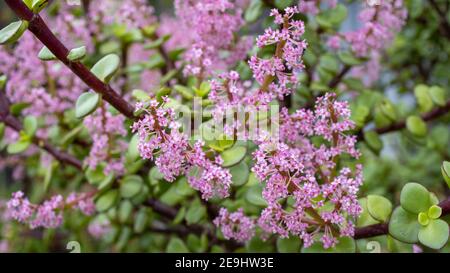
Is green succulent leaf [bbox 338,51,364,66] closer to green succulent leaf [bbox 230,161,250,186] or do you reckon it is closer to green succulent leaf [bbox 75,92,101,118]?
green succulent leaf [bbox 230,161,250,186]

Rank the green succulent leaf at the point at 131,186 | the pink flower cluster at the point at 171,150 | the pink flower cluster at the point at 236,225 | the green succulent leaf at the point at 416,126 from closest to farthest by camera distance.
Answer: the pink flower cluster at the point at 171,150 → the pink flower cluster at the point at 236,225 → the green succulent leaf at the point at 131,186 → the green succulent leaf at the point at 416,126

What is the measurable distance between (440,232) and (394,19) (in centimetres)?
42

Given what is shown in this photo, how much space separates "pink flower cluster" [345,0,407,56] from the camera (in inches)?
34.5

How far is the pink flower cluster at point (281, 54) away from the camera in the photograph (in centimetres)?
62

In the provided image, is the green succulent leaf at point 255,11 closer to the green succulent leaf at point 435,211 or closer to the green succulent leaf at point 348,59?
the green succulent leaf at point 348,59

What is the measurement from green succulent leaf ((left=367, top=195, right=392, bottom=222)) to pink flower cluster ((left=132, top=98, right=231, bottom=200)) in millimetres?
191

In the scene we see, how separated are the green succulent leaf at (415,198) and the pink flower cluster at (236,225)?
0.20 metres

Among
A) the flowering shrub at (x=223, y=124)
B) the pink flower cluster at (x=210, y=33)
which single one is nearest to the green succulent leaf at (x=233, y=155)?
the flowering shrub at (x=223, y=124)

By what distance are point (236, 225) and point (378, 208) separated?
0.19 m

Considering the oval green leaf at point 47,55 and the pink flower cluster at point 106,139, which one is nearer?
the oval green leaf at point 47,55

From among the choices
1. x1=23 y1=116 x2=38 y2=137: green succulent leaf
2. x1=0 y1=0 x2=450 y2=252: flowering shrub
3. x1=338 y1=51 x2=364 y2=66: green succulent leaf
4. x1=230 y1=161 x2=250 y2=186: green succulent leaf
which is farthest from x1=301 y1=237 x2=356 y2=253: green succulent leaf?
x1=23 y1=116 x2=38 y2=137: green succulent leaf

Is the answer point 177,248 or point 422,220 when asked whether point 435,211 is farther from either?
point 177,248

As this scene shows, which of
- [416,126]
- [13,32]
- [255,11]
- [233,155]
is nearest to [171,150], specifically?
[233,155]
